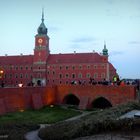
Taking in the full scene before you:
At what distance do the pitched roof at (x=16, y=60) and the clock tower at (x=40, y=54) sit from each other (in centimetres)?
234

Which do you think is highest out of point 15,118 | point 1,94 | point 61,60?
point 61,60

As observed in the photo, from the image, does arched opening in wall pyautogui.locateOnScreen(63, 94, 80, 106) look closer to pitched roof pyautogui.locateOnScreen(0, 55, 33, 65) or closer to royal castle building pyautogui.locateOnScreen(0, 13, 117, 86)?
royal castle building pyautogui.locateOnScreen(0, 13, 117, 86)

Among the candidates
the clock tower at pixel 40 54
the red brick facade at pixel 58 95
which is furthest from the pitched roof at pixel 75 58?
the red brick facade at pixel 58 95

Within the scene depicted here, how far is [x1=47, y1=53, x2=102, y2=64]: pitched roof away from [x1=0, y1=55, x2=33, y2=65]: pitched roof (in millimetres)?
5498

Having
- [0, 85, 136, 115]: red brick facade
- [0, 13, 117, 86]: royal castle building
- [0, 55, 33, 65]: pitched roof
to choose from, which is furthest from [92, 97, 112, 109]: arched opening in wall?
[0, 55, 33, 65]: pitched roof

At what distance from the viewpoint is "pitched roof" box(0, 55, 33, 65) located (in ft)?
275

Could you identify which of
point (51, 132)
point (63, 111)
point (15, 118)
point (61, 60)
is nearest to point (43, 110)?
point (63, 111)

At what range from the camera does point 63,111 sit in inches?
1495

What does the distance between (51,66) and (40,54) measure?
13.5ft

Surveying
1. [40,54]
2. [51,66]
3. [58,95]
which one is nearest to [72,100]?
[58,95]

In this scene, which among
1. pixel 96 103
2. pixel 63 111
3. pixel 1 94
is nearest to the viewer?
pixel 1 94

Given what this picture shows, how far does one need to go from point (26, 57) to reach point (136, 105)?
65370 mm

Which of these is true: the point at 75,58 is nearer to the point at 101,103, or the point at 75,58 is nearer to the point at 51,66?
the point at 51,66

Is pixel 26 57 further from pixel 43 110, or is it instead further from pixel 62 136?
pixel 62 136
